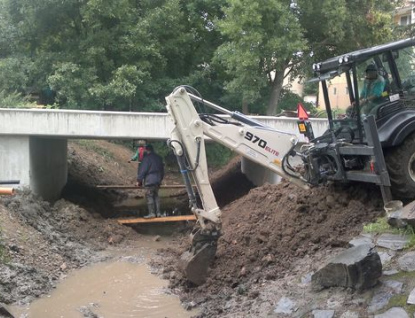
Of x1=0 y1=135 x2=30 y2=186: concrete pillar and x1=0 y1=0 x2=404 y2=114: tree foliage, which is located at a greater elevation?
x1=0 y1=0 x2=404 y2=114: tree foliage

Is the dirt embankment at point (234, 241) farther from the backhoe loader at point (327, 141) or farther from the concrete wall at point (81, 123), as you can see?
the concrete wall at point (81, 123)

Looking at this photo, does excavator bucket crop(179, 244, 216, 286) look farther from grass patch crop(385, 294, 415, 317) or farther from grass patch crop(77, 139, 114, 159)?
grass patch crop(77, 139, 114, 159)

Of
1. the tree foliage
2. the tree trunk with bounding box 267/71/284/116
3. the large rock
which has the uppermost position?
the tree foliage

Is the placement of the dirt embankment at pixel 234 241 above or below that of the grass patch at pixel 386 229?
below

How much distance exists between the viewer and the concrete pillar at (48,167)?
13.4 metres

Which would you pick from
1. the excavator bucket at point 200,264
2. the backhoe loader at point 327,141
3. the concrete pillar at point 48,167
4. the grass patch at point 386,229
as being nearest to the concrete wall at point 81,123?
the concrete pillar at point 48,167

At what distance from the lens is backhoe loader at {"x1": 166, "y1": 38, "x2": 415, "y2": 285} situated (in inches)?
302

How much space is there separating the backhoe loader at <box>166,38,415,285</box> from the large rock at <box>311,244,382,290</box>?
1.61m

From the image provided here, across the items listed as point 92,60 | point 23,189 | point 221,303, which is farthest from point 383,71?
point 92,60

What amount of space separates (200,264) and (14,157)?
6810 millimetres

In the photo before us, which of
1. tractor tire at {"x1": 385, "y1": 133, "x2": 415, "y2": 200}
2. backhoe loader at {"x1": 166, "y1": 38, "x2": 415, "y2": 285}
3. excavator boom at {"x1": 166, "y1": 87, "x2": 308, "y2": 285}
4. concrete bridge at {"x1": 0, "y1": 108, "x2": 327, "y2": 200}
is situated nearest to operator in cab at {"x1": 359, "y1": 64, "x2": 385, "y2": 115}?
backhoe loader at {"x1": 166, "y1": 38, "x2": 415, "y2": 285}

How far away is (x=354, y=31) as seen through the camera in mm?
20531

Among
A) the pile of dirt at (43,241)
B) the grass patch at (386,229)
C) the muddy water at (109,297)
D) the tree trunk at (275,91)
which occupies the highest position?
the tree trunk at (275,91)

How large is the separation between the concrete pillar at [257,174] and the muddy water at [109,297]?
18.0 feet
